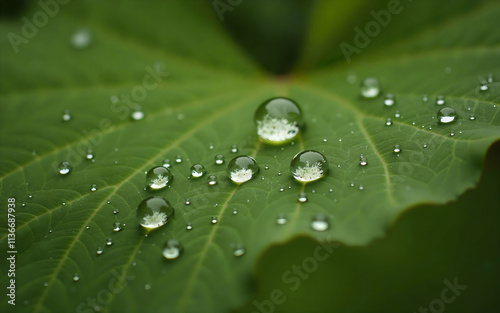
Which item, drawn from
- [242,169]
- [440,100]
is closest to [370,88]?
[440,100]

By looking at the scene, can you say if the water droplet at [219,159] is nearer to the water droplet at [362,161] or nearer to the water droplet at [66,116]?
the water droplet at [362,161]

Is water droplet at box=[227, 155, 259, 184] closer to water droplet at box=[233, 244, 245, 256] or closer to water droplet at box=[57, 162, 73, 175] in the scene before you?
water droplet at box=[233, 244, 245, 256]

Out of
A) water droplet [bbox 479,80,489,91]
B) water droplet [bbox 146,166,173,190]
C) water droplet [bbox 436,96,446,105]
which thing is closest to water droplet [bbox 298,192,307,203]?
water droplet [bbox 146,166,173,190]

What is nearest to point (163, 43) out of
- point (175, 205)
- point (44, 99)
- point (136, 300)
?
point (44, 99)

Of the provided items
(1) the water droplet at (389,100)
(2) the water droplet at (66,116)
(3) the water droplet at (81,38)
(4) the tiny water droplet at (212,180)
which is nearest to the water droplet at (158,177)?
(4) the tiny water droplet at (212,180)

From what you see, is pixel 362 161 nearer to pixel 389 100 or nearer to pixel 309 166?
pixel 309 166

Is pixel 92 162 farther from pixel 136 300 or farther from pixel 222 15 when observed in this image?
pixel 222 15
